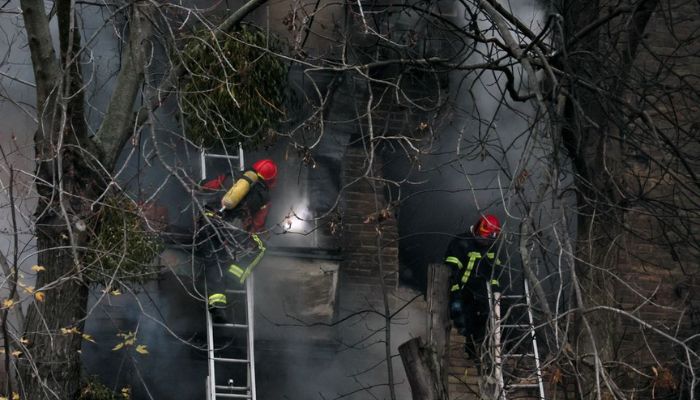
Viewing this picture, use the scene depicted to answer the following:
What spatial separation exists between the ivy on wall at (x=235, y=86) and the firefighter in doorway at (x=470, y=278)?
277 cm

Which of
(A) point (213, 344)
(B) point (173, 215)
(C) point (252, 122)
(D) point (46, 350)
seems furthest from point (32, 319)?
(B) point (173, 215)

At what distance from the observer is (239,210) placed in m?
10.1

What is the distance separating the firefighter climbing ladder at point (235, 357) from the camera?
9945mm

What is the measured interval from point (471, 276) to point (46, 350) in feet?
15.8

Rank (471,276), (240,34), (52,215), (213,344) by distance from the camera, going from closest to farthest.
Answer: (52,215)
(240,34)
(213,344)
(471,276)

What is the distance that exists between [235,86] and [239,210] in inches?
80.8

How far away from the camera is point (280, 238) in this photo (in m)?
11.4

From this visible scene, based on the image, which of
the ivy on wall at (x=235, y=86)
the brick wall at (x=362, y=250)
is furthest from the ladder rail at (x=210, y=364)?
the brick wall at (x=362, y=250)

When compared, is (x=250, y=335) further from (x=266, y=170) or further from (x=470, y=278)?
(x=470, y=278)

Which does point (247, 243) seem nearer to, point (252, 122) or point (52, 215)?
point (252, 122)

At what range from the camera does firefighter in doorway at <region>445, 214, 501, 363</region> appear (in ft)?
36.1

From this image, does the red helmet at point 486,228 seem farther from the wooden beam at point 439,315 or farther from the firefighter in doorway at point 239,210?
the wooden beam at point 439,315

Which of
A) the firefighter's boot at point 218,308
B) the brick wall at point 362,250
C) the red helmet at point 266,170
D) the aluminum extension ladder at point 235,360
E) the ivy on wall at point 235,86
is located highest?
the ivy on wall at point 235,86

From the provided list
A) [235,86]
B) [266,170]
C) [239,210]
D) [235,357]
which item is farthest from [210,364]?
[235,86]
